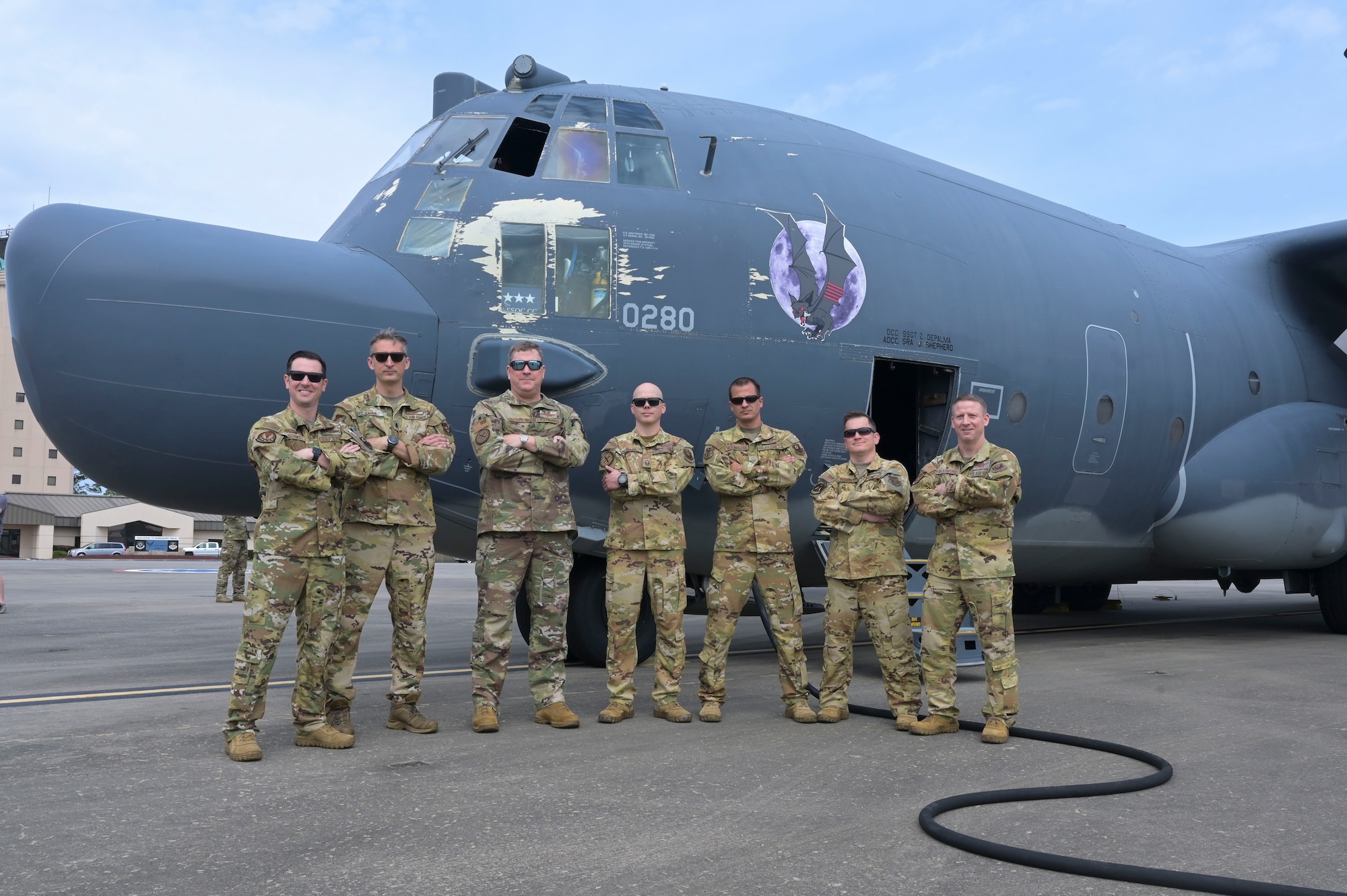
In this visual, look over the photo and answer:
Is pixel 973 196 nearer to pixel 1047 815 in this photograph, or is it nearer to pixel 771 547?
pixel 771 547

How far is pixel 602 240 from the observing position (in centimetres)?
716

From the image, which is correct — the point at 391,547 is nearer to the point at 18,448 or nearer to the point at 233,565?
the point at 233,565

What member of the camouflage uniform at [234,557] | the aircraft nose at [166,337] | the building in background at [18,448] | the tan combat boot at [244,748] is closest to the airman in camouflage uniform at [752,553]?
the aircraft nose at [166,337]

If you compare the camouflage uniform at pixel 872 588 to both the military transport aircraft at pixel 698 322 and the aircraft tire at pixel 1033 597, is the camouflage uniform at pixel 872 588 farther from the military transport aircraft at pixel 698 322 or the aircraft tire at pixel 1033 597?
the aircraft tire at pixel 1033 597

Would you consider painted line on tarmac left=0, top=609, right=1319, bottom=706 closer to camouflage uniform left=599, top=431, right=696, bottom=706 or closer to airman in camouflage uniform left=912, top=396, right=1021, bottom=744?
camouflage uniform left=599, top=431, right=696, bottom=706

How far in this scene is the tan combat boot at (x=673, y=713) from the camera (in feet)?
19.3

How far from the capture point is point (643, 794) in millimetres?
4207

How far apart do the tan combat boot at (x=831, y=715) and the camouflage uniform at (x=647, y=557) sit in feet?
2.81

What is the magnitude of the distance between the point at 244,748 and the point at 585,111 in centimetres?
508

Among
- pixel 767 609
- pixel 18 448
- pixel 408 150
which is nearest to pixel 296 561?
pixel 767 609

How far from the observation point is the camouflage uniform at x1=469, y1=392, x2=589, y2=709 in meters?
5.70

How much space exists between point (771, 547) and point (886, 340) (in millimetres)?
2462

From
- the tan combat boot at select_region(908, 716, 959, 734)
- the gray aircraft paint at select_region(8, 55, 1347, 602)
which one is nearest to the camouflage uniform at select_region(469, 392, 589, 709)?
the gray aircraft paint at select_region(8, 55, 1347, 602)

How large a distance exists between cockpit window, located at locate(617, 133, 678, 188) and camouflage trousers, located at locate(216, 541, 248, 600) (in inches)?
474
